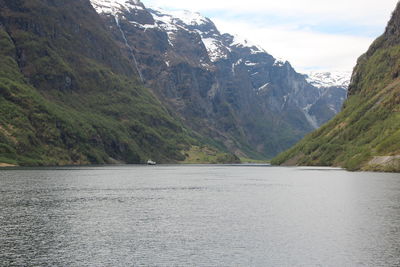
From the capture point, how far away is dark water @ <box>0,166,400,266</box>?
61469 millimetres

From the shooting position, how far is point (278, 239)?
73.3 metres

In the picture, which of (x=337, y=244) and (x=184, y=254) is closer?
(x=184, y=254)

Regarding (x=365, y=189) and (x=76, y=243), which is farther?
(x=365, y=189)

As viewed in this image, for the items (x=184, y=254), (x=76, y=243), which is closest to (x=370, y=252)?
(x=184, y=254)

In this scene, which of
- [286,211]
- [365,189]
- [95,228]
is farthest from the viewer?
[365,189]

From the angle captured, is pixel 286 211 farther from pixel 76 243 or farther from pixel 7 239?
pixel 7 239

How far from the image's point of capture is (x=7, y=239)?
72125 millimetres

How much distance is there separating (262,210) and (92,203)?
136ft

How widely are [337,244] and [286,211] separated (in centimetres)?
3584

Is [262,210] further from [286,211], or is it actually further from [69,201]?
[69,201]

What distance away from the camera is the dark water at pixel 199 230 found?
61.5 m

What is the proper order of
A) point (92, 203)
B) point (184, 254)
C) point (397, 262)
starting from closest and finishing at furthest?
point (397, 262) < point (184, 254) < point (92, 203)

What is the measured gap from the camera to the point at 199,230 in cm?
8138

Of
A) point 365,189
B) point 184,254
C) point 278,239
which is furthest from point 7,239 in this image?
point 365,189
